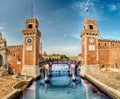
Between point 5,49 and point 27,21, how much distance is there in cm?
1012

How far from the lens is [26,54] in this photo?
146 ft

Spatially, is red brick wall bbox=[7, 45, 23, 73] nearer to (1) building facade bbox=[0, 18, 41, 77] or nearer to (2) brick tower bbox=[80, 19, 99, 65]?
(1) building facade bbox=[0, 18, 41, 77]

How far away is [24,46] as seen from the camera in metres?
44.7

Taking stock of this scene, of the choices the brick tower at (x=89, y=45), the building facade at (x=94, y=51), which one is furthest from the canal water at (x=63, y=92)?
the building facade at (x=94, y=51)

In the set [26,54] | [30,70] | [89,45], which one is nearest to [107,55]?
[89,45]

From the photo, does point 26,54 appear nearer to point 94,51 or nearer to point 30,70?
point 30,70

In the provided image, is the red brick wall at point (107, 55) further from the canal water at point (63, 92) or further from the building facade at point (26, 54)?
the building facade at point (26, 54)

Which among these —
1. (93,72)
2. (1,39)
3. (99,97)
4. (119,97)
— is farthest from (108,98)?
(1,39)

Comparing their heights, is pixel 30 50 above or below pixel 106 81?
above

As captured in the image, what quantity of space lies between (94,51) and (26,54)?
18884mm

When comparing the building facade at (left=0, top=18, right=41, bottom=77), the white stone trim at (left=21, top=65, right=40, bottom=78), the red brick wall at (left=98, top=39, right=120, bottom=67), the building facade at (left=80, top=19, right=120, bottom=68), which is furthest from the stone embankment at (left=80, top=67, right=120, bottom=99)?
the building facade at (left=0, top=18, right=41, bottom=77)

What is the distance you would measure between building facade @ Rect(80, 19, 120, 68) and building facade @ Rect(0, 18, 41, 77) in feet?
44.8

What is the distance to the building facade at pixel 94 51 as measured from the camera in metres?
45.5

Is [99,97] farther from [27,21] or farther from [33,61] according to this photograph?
[27,21]
